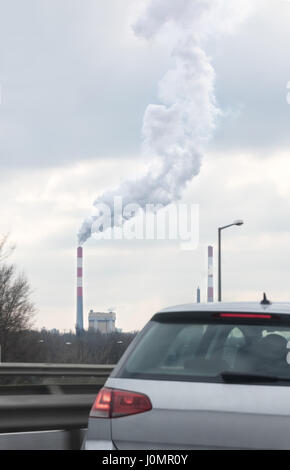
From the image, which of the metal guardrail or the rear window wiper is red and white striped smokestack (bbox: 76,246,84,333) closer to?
the metal guardrail

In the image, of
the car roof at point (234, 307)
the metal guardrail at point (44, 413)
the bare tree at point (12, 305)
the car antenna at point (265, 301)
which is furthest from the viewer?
the bare tree at point (12, 305)

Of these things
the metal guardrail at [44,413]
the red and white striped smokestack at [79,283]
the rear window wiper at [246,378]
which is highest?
the red and white striped smokestack at [79,283]

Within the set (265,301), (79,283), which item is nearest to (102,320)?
(79,283)

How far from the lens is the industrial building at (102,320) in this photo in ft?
537

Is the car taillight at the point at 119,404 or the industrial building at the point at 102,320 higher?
the industrial building at the point at 102,320

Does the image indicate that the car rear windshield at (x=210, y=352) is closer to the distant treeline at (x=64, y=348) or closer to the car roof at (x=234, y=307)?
the car roof at (x=234, y=307)

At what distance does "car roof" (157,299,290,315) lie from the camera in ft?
18.6

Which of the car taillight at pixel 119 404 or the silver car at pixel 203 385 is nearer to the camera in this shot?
the silver car at pixel 203 385

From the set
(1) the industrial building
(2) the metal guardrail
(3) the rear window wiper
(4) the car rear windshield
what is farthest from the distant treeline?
(3) the rear window wiper

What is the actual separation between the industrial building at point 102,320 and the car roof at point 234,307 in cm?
15666

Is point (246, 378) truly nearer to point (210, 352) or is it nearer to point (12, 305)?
point (210, 352)

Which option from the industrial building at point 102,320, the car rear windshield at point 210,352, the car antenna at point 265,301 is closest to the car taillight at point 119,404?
the car rear windshield at point 210,352

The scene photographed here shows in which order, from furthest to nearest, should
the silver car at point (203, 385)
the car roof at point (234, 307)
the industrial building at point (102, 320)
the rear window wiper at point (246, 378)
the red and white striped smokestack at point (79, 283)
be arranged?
the industrial building at point (102, 320) → the red and white striped smokestack at point (79, 283) → the car roof at point (234, 307) → the rear window wiper at point (246, 378) → the silver car at point (203, 385)

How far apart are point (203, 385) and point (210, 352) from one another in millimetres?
261
